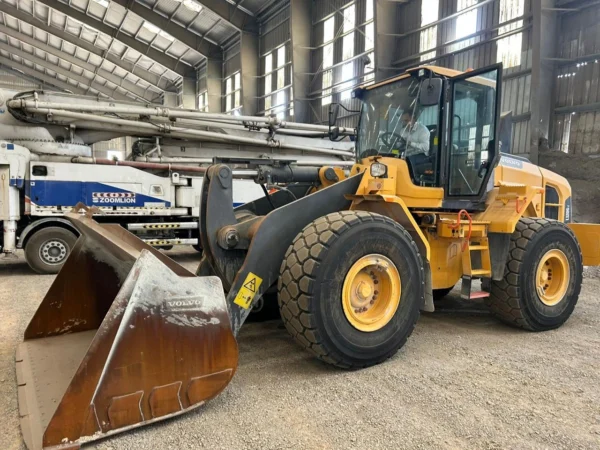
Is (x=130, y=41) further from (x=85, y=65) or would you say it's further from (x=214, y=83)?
(x=85, y=65)

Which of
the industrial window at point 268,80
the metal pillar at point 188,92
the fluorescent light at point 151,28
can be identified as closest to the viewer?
the industrial window at point 268,80

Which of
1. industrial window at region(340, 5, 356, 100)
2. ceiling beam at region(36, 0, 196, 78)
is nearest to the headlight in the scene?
industrial window at region(340, 5, 356, 100)

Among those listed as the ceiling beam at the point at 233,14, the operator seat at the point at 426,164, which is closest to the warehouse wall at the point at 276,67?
the ceiling beam at the point at 233,14

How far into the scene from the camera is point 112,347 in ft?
7.39

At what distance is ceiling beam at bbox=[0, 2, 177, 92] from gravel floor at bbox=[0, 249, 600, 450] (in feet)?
83.2

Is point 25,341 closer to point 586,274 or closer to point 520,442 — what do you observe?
point 520,442

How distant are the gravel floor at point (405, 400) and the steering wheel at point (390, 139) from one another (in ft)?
6.05

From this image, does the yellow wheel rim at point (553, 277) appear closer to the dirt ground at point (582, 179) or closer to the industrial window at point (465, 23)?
the dirt ground at point (582, 179)

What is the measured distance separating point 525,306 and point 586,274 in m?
4.48

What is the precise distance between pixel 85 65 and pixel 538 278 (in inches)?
1332

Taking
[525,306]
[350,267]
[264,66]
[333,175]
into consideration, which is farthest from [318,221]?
[264,66]

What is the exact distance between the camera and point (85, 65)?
100 ft

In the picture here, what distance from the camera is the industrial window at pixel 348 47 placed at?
16.4 meters

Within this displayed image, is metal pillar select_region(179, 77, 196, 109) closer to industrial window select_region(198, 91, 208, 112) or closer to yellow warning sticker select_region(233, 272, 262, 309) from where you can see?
industrial window select_region(198, 91, 208, 112)
